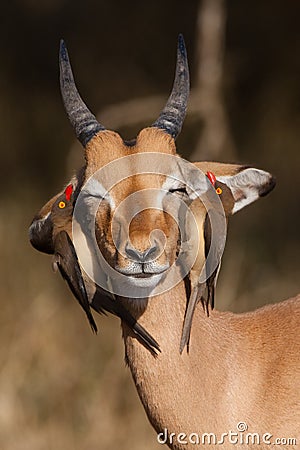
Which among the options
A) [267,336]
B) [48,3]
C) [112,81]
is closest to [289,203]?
[112,81]

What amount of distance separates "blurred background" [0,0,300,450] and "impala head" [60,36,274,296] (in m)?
3.13

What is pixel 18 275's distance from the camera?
10227 mm

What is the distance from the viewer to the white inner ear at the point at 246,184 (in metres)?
5.07

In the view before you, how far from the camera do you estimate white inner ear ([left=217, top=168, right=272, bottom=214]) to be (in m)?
5.07

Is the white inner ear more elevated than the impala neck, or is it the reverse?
the white inner ear

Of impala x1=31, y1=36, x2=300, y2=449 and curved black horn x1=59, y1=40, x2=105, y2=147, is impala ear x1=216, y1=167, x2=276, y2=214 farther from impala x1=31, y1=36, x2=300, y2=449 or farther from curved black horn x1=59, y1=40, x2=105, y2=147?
curved black horn x1=59, y1=40, x2=105, y2=147

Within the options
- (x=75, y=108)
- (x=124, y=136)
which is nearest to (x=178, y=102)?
(x=75, y=108)

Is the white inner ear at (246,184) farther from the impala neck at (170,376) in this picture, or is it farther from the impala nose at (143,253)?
the impala nose at (143,253)

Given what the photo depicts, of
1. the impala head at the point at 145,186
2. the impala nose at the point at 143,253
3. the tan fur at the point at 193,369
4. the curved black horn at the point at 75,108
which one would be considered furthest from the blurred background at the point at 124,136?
the impala nose at the point at 143,253

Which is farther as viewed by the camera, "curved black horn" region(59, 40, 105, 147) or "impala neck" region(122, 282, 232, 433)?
"curved black horn" region(59, 40, 105, 147)

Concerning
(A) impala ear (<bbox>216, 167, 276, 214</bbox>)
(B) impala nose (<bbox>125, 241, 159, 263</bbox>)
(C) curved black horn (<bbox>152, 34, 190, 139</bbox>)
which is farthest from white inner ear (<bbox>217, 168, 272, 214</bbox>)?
(B) impala nose (<bbox>125, 241, 159, 263</bbox>)

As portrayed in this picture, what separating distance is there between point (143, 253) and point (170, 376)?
25.3 inches

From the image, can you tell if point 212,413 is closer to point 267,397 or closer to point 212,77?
point 267,397

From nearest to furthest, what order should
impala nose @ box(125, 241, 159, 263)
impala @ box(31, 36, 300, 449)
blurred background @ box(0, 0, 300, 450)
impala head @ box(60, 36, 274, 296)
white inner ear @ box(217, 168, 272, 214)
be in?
impala nose @ box(125, 241, 159, 263), impala head @ box(60, 36, 274, 296), impala @ box(31, 36, 300, 449), white inner ear @ box(217, 168, 272, 214), blurred background @ box(0, 0, 300, 450)
